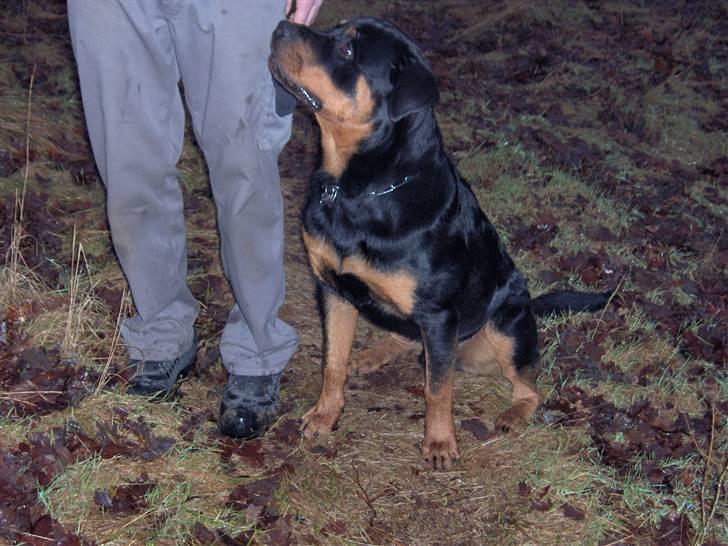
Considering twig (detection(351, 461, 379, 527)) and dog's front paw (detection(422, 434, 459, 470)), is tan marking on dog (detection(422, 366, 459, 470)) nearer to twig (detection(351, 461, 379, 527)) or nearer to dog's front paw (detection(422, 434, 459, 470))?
dog's front paw (detection(422, 434, 459, 470))

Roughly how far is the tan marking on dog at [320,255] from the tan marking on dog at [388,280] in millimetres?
52

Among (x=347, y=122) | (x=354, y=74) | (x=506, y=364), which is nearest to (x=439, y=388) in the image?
(x=506, y=364)

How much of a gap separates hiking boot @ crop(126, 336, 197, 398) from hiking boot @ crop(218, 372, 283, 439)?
10.1 inches

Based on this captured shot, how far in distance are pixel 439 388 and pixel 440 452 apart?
0.32 m

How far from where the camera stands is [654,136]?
8266 mm

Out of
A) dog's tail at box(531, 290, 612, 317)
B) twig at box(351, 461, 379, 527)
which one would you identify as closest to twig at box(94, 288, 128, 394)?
twig at box(351, 461, 379, 527)

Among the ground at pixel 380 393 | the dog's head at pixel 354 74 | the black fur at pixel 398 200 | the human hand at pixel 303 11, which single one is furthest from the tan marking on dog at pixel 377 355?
the human hand at pixel 303 11

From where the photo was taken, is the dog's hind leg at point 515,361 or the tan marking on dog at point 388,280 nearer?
the tan marking on dog at point 388,280

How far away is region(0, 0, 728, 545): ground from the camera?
325 centimetres

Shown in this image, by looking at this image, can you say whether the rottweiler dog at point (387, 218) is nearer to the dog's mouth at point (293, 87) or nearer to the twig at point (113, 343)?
the dog's mouth at point (293, 87)

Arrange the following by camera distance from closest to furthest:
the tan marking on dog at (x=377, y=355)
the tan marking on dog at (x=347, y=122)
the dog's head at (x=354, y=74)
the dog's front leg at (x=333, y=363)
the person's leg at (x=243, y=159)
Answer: the person's leg at (x=243, y=159)
the dog's head at (x=354, y=74)
the tan marking on dog at (x=347, y=122)
the dog's front leg at (x=333, y=363)
the tan marking on dog at (x=377, y=355)

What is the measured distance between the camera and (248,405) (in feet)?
12.0

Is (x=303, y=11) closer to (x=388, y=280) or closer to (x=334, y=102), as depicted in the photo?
(x=334, y=102)

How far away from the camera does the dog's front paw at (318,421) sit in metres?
3.75
